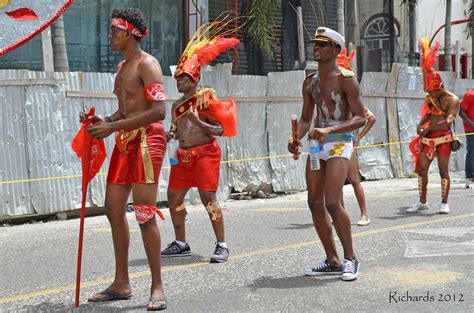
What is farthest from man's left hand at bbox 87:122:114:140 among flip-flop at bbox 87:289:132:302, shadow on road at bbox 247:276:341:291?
shadow on road at bbox 247:276:341:291

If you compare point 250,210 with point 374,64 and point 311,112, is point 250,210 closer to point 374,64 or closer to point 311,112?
point 311,112

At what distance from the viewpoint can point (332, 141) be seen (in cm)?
685

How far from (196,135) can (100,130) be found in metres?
2.57

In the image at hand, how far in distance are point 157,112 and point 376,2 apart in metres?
21.5

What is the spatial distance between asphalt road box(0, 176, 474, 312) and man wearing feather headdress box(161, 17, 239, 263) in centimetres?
48

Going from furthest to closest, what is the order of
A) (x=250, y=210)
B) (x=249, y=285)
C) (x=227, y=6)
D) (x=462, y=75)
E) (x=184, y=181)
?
1. (x=462, y=75)
2. (x=227, y=6)
3. (x=250, y=210)
4. (x=184, y=181)
5. (x=249, y=285)

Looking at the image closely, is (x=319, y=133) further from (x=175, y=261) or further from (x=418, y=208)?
(x=418, y=208)

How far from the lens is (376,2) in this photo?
26.2 meters

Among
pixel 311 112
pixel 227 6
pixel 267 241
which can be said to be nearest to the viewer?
pixel 311 112

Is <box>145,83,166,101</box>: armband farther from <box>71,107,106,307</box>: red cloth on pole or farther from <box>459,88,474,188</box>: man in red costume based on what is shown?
<box>459,88,474,188</box>: man in red costume

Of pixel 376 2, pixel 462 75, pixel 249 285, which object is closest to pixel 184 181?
pixel 249 285

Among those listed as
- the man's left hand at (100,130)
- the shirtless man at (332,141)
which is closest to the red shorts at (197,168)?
the shirtless man at (332,141)

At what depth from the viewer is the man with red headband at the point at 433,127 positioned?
11156mm

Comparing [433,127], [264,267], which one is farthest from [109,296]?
[433,127]
